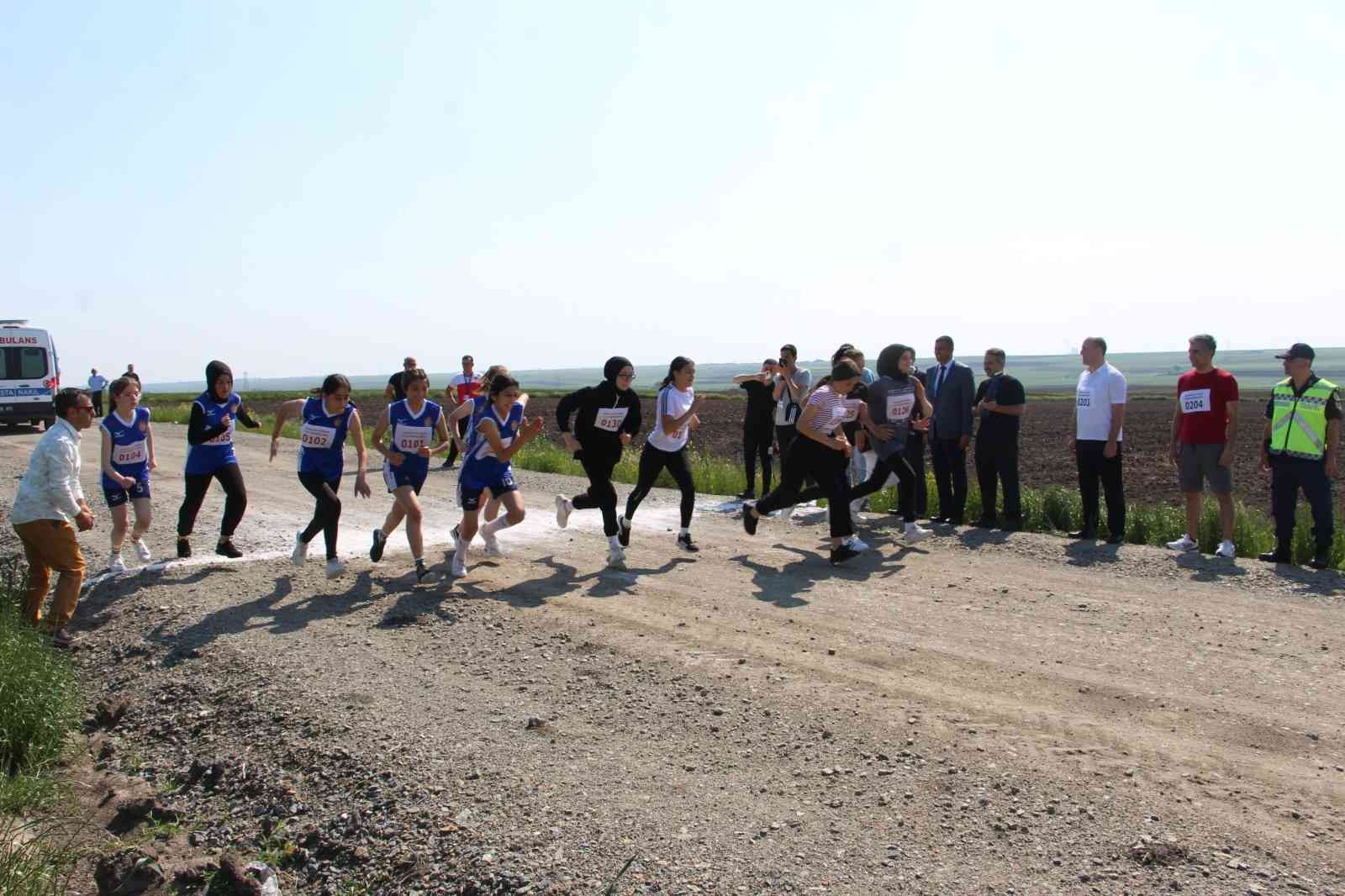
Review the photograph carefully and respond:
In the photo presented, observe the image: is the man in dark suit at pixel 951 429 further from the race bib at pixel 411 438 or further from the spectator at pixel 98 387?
the spectator at pixel 98 387

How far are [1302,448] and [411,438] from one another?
26.1 ft

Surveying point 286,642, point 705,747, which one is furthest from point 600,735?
point 286,642

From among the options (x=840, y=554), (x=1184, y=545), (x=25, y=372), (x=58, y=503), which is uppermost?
(x=25, y=372)

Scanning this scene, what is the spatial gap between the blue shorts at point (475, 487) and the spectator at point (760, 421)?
4607mm

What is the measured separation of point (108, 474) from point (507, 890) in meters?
6.70

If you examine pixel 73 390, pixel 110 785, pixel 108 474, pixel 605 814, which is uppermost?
pixel 73 390

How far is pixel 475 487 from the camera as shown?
8867mm

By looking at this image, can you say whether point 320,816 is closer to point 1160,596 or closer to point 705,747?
point 705,747

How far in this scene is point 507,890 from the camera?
4.31 m

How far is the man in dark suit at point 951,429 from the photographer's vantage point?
11516mm

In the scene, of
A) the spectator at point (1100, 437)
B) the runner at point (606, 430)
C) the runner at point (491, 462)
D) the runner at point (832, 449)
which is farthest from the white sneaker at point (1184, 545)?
the runner at point (491, 462)

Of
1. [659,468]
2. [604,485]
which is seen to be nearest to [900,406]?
[659,468]

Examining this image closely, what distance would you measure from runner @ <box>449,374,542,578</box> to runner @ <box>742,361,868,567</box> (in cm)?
251

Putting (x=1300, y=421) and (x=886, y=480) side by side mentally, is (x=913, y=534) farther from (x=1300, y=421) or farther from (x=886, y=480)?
(x=1300, y=421)
